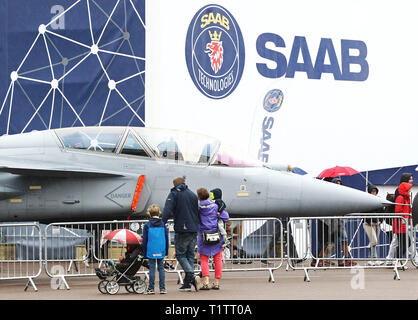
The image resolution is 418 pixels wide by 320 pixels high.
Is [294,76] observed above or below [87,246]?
above

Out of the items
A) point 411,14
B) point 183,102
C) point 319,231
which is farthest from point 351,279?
point 411,14

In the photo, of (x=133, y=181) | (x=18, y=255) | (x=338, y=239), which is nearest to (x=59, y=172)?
(x=133, y=181)

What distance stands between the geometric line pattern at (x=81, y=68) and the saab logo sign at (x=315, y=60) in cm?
337

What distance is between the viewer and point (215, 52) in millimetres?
21359

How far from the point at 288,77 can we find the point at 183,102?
3.11 meters

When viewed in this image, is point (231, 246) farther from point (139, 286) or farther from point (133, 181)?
point (139, 286)

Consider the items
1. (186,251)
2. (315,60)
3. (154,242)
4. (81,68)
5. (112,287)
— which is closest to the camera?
(154,242)

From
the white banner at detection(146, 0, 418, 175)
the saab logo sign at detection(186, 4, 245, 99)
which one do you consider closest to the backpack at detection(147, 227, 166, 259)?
the white banner at detection(146, 0, 418, 175)

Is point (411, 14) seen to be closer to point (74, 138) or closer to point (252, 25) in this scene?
point (252, 25)

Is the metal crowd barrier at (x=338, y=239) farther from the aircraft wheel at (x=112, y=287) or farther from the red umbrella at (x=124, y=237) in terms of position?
the aircraft wheel at (x=112, y=287)

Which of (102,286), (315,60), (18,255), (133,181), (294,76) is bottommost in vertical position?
(102,286)

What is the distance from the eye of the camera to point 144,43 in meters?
20.8

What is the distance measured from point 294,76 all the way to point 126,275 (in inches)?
458

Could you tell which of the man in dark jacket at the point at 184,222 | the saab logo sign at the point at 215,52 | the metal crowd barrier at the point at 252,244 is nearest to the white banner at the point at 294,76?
the saab logo sign at the point at 215,52
